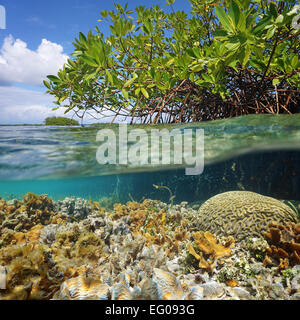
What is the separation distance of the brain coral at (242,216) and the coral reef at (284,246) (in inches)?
25.7

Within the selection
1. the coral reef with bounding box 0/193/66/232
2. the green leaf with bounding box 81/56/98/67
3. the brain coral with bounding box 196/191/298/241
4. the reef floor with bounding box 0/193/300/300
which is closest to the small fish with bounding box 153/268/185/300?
the reef floor with bounding box 0/193/300/300

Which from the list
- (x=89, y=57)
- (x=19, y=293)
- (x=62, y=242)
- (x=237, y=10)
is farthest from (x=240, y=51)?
(x=62, y=242)

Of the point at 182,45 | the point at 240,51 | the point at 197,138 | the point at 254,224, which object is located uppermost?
the point at 182,45

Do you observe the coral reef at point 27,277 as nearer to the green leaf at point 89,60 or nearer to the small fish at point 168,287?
the small fish at point 168,287

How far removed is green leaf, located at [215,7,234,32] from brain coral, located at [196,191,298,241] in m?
3.82

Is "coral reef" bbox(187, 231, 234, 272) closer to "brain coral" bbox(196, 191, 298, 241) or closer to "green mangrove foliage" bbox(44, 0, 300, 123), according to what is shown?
"brain coral" bbox(196, 191, 298, 241)

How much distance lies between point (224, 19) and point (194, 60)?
128 cm

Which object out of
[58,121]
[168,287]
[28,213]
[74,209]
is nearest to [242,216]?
[168,287]

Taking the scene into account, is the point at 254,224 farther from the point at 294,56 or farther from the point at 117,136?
the point at 117,136

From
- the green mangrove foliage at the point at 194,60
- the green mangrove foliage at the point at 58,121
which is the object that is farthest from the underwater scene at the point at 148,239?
the green mangrove foliage at the point at 58,121

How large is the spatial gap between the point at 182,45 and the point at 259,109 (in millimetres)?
2583

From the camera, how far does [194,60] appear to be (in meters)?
3.56

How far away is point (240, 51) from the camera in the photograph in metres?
2.48

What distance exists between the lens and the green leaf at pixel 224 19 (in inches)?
88.7
